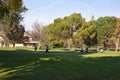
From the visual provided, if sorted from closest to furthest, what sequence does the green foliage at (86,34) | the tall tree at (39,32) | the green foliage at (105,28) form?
1. the green foliage at (86,34)
2. the green foliage at (105,28)
3. the tall tree at (39,32)

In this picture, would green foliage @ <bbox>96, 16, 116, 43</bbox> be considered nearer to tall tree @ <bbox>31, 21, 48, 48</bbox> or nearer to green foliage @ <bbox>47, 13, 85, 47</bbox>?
green foliage @ <bbox>47, 13, 85, 47</bbox>

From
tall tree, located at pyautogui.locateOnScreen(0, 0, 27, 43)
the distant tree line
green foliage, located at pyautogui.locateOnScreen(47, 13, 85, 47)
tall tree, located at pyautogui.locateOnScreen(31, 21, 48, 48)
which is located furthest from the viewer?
tall tree, located at pyautogui.locateOnScreen(31, 21, 48, 48)

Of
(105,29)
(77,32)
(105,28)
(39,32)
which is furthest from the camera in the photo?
(39,32)

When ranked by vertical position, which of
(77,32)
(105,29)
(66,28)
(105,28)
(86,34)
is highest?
(105,28)

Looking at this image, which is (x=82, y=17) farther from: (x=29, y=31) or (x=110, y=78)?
(x=110, y=78)

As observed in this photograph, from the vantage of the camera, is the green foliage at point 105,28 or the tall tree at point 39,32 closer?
the green foliage at point 105,28

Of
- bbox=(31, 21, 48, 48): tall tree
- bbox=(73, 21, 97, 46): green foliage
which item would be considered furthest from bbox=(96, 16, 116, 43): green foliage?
bbox=(31, 21, 48, 48): tall tree

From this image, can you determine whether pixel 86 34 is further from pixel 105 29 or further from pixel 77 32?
pixel 105 29

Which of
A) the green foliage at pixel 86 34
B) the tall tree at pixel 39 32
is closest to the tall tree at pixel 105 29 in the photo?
the green foliage at pixel 86 34

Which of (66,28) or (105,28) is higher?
(105,28)

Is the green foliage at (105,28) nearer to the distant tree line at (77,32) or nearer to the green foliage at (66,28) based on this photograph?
the distant tree line at (77,32)

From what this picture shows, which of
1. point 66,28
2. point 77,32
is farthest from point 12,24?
point 77,32

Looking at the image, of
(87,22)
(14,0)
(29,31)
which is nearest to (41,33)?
(29,31)

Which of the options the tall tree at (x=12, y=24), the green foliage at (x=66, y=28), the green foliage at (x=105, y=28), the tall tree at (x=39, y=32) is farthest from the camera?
the tall tree at (x=39, y=32)
